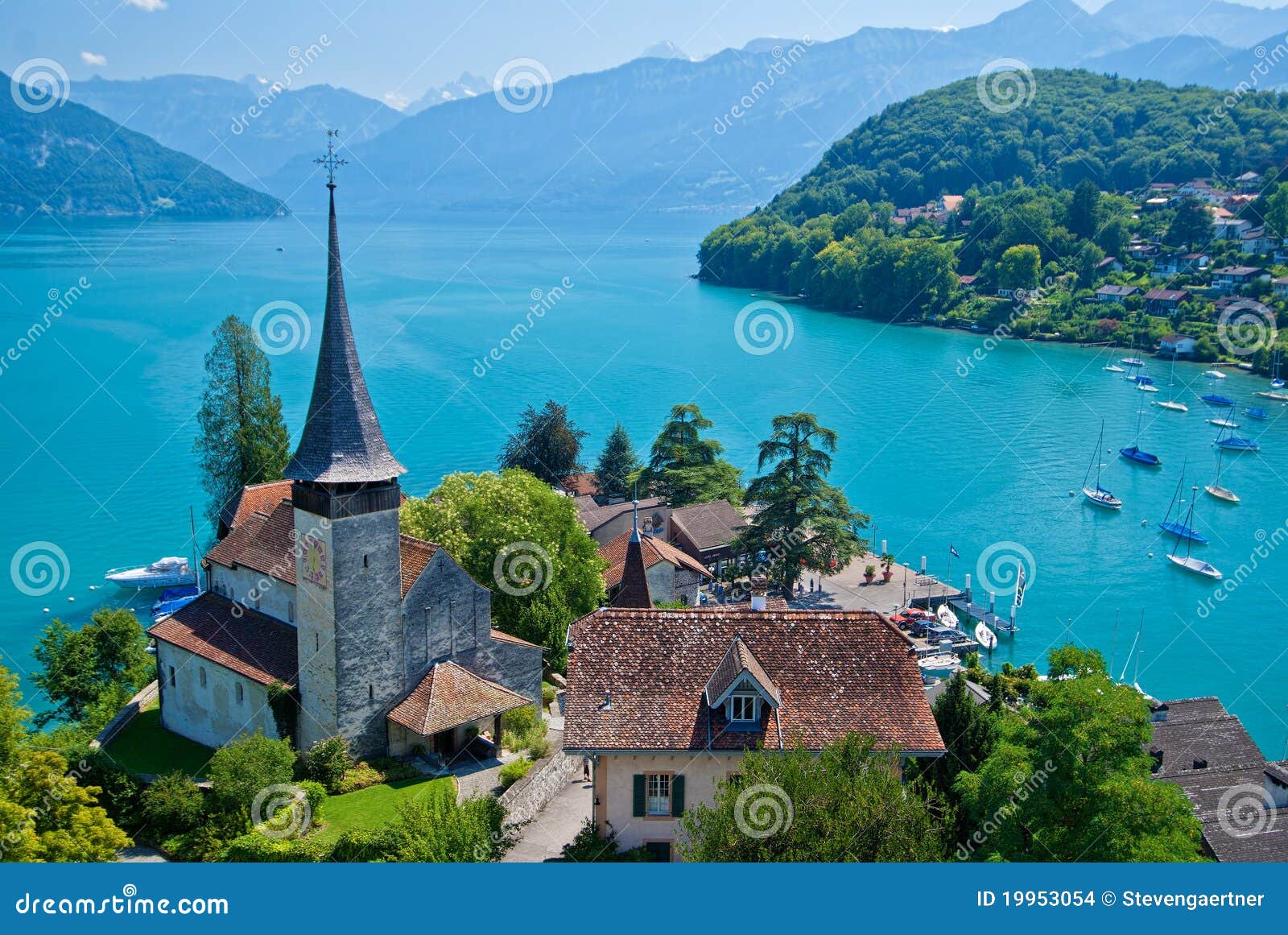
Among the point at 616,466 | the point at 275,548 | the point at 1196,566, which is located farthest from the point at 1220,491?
the point at 275,548

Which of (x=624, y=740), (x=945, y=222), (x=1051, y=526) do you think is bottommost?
(x=1051, y=526)

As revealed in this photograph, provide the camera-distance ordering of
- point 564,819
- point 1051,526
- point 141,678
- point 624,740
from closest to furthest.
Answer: point 624,740, point 564,819, point 141,678, point 1051,526

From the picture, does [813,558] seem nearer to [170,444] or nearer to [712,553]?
A: [712,553]

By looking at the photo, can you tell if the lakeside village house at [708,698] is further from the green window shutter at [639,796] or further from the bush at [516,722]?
the bush at [516,722]

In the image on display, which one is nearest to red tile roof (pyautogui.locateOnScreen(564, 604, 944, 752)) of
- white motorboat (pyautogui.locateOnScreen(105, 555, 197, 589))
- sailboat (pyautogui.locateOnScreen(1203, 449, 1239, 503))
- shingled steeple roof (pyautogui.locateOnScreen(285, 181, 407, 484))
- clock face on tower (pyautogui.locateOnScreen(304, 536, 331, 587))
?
shingled steeple roof (pyautogui.locateOnScreen(285, 181, 407, 484))

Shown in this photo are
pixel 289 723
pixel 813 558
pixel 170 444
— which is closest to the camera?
pixel 289 723

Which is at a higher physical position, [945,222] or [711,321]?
[945,222]

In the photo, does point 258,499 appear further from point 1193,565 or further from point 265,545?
point 1193,565

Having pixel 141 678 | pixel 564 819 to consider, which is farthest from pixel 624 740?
pixel 141 678

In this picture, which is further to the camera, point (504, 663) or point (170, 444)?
point (170, 444)
